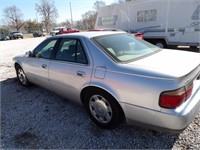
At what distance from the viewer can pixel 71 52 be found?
10.5 feet

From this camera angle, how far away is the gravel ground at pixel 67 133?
255 centimetres

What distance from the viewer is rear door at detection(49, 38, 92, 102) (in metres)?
2.83

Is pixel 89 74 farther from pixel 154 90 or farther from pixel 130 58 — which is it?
pixel 154 90

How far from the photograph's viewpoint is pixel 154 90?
208cm

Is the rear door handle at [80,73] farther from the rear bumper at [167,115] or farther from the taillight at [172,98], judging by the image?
the taillight at [172,98]

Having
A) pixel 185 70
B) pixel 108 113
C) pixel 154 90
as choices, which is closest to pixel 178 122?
pixel 154 90

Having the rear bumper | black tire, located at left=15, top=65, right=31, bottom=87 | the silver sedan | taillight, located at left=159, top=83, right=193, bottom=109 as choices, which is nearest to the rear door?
the silver sedan

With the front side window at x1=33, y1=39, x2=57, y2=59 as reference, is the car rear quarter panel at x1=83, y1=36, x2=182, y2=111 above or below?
below

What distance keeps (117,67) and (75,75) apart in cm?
82

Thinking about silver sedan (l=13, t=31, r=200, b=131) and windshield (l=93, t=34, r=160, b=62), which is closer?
silver sedan (l=13, t=31, r=200, b=131)

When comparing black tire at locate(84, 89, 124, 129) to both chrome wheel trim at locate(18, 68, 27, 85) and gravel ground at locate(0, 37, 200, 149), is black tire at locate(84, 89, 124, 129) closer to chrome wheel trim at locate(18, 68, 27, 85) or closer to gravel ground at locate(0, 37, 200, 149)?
gravel ground at locate(0, 37, 200, 149)

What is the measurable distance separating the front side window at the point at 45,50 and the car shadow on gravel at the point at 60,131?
0.99m

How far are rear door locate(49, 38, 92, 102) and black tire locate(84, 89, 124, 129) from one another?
220 millimetres

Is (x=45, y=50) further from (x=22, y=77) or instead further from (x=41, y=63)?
(x=22, y=77)
